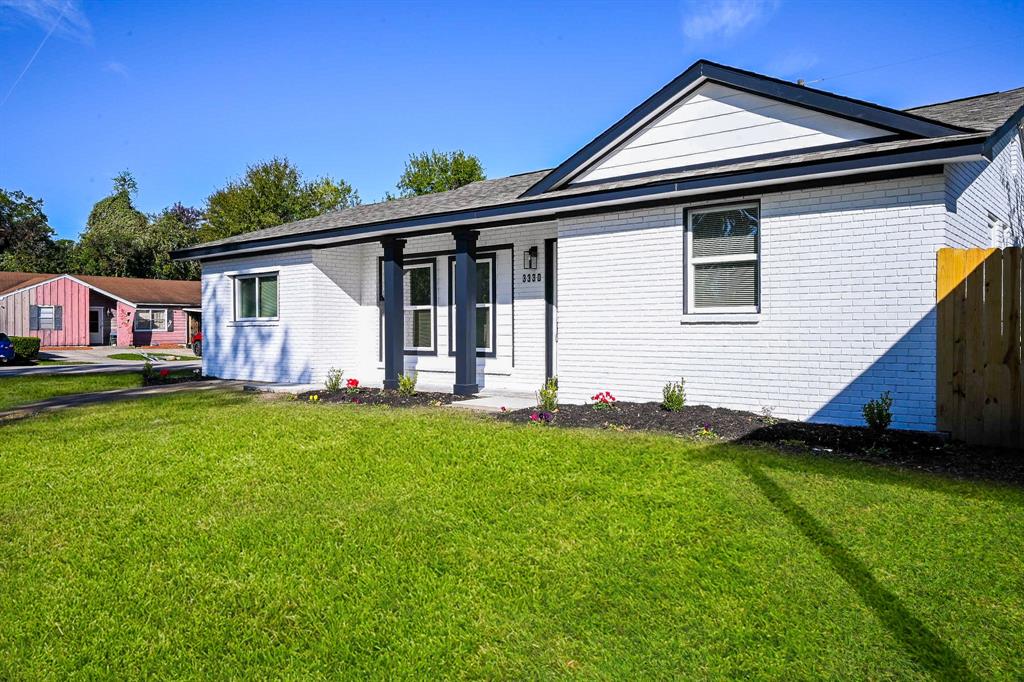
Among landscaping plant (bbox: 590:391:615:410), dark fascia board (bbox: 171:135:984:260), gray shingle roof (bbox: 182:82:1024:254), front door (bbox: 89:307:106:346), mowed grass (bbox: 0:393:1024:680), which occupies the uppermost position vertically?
gray shingle roof (bbox: 182:82:1024:254)

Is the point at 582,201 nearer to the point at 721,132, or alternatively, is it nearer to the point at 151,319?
the point at 721,132

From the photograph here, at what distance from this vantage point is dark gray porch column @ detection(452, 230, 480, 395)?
11.2 metres

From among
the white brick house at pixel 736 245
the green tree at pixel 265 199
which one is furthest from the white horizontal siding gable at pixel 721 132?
the green tree at pixel 265 199

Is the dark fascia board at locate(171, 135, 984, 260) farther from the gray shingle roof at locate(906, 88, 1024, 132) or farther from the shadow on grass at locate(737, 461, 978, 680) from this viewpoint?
the shadow on grass at locate(737, 461, 978, 680)

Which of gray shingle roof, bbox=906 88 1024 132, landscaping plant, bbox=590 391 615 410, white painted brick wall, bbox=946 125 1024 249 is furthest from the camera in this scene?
landscaping plant, bbox=590 391 615 410

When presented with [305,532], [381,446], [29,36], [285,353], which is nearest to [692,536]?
[305,532]

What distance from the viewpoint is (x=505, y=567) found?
3.63 meters

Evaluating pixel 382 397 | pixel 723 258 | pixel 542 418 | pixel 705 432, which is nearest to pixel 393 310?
pixel 382 397

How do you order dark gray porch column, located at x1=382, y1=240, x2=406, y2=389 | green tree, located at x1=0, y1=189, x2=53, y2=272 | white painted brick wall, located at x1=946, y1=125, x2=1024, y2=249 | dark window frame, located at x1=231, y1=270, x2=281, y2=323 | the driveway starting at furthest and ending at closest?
green tree, located at x1=0, y1=189, x2=53, y2=272, the driveway, dark window frame, located at x1=231, y1=270, x2=281, y2=323, dark gray porch column, located at x1=382, y1=240, x2=406, y2=389, white painted brick wall, located at x1=946, y1=125, x2=1024, y2=249

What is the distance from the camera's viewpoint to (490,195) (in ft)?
39.2

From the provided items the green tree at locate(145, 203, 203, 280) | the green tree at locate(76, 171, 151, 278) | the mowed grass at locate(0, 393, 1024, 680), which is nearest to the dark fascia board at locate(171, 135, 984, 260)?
the mowed grass at locate(0, 393, 1024, 680)

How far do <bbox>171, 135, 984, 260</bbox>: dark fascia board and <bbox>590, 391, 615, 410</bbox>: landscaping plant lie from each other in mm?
2741

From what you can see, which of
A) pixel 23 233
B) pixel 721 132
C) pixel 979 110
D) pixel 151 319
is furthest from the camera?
pixel 23 233

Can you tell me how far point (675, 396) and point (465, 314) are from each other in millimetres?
4268
